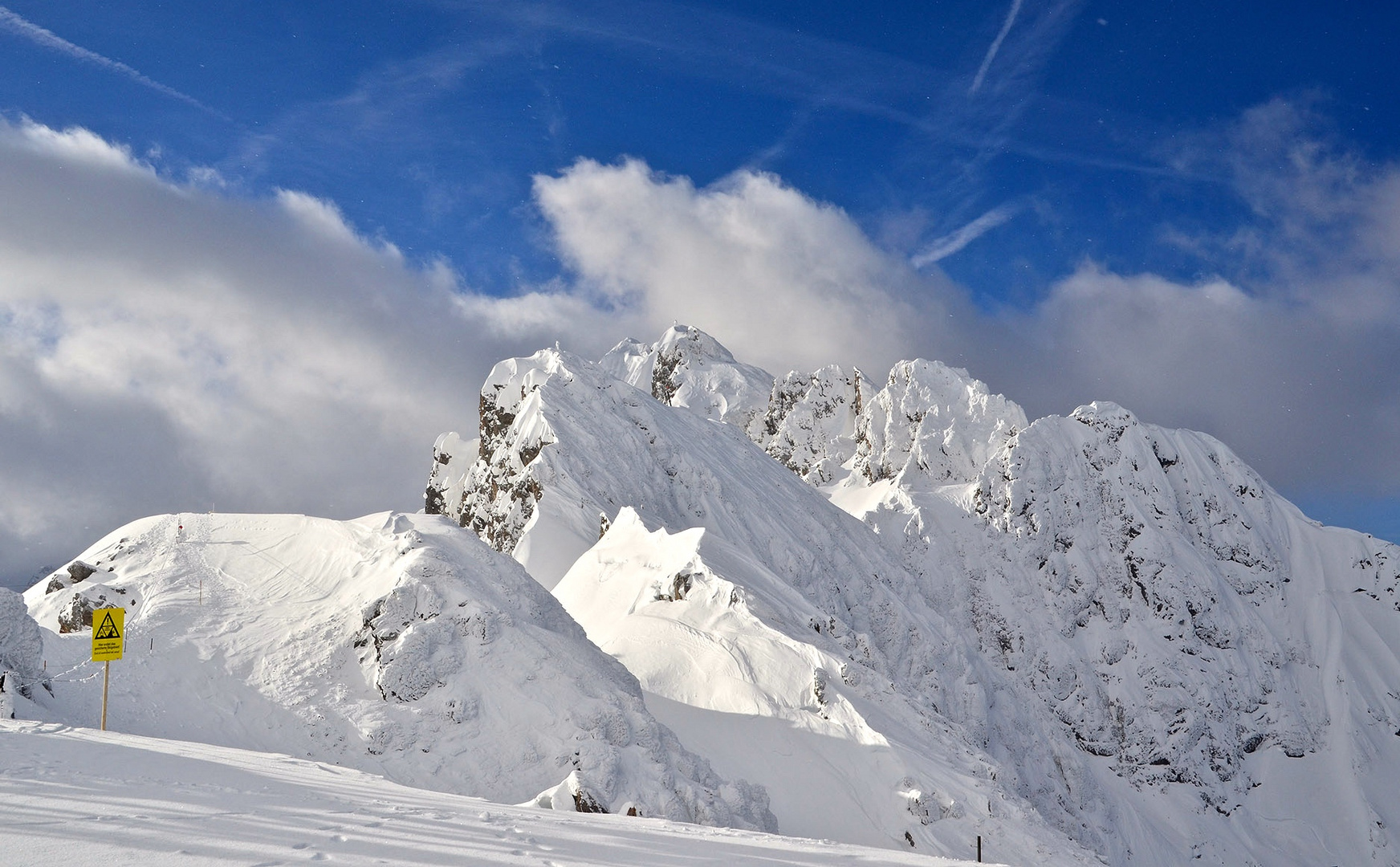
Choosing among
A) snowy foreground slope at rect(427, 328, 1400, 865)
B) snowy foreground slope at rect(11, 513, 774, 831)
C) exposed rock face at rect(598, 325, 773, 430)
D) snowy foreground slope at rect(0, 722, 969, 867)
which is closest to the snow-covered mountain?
snowy foreground slope at rect(11, 513, 774, 831)

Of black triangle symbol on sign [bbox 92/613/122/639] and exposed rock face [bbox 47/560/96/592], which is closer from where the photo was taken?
black triangle symbol on sign [bbox 92/613/122/639]

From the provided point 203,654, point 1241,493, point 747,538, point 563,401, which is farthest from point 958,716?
point 1241,493

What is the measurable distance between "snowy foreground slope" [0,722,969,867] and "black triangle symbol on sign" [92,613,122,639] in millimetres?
5199

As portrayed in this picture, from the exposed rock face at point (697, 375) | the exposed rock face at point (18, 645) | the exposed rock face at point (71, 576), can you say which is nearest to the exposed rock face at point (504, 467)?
the exposed rock face at point (71, 576)

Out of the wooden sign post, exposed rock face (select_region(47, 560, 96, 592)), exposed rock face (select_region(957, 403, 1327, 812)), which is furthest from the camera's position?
exposed rock face (select_region(957, 403, 1327, 812))

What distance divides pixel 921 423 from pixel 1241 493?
117 feet

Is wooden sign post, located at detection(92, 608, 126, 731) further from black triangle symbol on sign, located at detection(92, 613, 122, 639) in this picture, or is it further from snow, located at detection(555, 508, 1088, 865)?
snow, located at detection(555, 508, 1088, 865)

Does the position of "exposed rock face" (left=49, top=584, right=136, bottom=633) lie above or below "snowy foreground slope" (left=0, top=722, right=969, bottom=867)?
above

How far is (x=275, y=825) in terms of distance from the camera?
28.9 feet

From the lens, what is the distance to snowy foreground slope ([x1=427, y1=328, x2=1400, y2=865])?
→ 99.6 feet

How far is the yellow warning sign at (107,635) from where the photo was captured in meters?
18.1

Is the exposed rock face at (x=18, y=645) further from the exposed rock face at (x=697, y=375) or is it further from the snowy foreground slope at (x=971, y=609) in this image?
the exposed rock face at (x=697, y=375)

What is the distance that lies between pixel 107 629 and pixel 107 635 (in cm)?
13

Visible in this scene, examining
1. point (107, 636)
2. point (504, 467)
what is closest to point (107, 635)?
point (107, 636)
